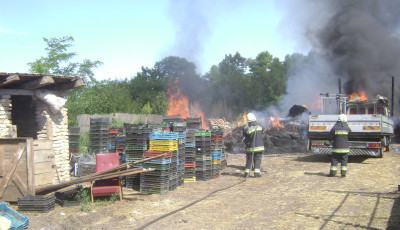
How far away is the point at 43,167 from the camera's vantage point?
843 centimetres

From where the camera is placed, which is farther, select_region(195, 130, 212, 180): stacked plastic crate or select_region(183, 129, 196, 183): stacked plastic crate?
select_region(195, 130, 212, 180): stacked plastic crate

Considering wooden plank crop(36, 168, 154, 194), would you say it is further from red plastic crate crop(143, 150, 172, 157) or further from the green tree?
the green tree

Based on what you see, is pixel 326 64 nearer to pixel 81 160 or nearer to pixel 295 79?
pixel 295 79

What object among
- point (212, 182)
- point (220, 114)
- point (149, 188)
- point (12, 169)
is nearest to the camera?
point (12, 169)

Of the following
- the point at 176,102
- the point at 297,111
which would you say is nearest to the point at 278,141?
the point at 297,111

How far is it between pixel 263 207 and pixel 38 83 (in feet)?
21.2

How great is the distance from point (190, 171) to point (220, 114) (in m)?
23.9

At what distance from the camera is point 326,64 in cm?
2872

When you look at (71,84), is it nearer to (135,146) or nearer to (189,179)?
(135,146)

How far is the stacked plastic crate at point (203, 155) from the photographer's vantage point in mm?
10641

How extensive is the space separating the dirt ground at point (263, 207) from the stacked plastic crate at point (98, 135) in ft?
17.7

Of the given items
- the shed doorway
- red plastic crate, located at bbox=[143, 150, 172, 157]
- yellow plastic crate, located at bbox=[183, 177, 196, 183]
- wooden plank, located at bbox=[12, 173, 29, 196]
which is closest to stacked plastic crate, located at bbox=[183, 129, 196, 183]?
yellow plastic crate, located at bbox=[183, 177, 196, 183]

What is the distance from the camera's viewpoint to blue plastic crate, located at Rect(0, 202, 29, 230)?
5.98 meters

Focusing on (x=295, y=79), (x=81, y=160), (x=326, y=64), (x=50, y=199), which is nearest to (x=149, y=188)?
(x=50, y=199)
